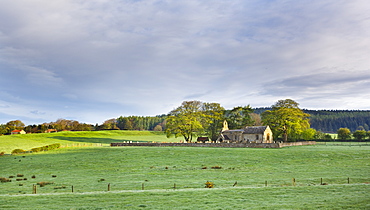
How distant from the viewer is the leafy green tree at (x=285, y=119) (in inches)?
3415

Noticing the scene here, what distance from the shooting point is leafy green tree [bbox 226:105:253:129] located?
99875 mm

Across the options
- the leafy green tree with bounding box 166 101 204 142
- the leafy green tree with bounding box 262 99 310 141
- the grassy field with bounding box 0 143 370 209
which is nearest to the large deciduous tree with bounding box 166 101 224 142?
the leafy green tree with bounding box 166 101 204 142

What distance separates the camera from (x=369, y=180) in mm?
26719

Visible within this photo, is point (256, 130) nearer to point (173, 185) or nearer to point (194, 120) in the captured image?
point (194, 120)

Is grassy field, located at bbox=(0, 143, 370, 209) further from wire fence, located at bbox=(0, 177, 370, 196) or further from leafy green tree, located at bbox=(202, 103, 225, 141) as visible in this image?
leafy green tree, located at bbox=(202, 103, 225, 141)

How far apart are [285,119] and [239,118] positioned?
17.6 m

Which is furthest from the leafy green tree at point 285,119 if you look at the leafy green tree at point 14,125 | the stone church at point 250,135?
the leafy green tree at point 14,125

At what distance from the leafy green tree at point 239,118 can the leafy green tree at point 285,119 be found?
751cm

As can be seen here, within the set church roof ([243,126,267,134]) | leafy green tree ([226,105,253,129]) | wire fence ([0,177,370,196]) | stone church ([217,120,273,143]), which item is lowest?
wire fence ([0,177,370,196])

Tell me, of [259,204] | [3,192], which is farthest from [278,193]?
[3,192]

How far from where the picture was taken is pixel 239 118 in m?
102

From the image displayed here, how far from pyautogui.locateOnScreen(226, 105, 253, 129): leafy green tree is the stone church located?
10318 millimetres

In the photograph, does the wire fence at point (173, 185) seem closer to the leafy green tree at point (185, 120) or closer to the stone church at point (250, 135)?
the stone church at point (250, 135)

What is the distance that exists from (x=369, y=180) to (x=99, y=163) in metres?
36.3
